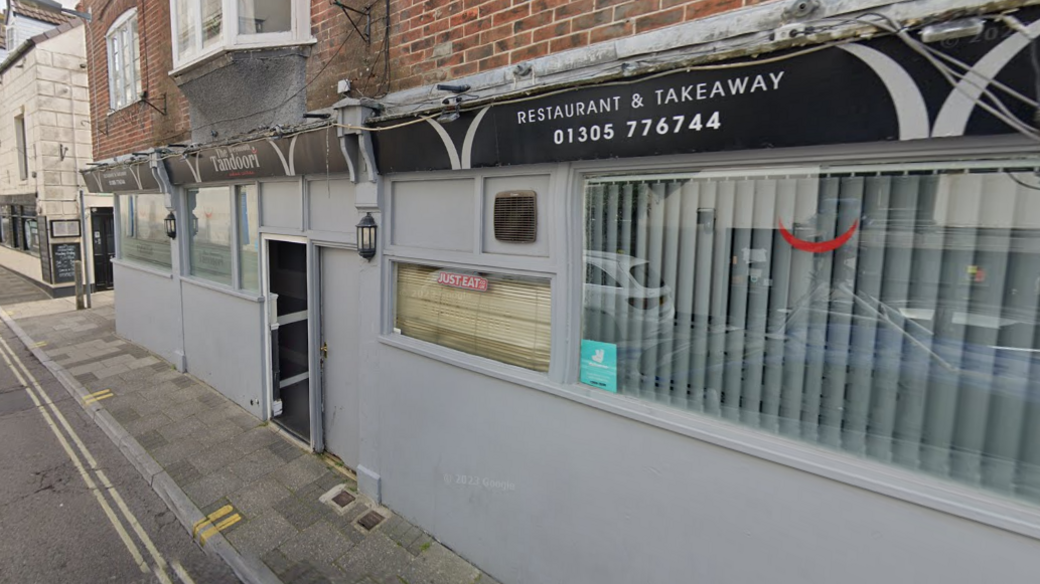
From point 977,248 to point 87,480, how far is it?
24.0ft

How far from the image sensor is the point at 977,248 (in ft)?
6.89

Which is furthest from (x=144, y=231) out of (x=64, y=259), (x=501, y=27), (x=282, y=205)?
(x=501, y=27)

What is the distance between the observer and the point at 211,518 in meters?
4.39

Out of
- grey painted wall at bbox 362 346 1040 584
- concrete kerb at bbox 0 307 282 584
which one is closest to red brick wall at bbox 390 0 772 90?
grey painted wall at bbox 362 346 1040 584

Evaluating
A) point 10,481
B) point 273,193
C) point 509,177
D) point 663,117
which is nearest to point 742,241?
point 663,117

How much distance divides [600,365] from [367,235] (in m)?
2.34

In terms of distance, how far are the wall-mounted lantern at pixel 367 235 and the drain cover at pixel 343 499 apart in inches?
93.3

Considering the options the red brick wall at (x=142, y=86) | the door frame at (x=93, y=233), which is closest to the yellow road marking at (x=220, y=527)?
the red brick wall at (x=142, y=86)

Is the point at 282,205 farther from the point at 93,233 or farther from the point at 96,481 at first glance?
the point at 93,233

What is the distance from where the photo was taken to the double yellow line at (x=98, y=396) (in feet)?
22.6

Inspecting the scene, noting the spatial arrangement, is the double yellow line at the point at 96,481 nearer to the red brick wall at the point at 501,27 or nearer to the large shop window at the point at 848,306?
the large shop window at the point at 848,306

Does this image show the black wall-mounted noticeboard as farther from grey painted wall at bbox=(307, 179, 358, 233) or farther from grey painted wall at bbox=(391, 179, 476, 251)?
grey painted wall at bbox=(391, 179, 476, 251)

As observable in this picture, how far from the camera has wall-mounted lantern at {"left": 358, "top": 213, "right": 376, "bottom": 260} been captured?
4.28m

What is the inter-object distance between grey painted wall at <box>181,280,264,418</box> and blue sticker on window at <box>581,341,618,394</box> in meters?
4.61
